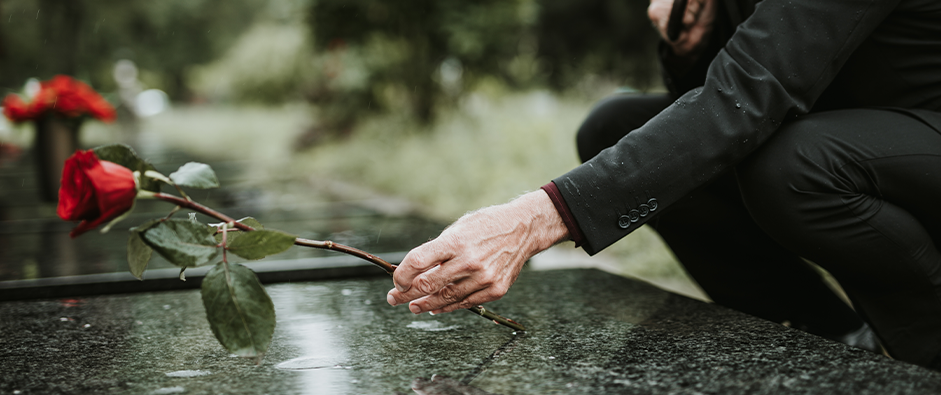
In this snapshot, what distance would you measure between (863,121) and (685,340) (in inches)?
19.6

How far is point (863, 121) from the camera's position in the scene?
3.70 feet

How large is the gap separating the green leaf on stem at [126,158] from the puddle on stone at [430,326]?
0.56 meters

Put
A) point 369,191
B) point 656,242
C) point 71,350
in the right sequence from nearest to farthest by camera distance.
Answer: point 71,350
point 656,242
point 369,191

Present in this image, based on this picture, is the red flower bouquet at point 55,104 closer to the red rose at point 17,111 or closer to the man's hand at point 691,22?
the red rose at point 17,111

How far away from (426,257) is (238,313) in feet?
0.87

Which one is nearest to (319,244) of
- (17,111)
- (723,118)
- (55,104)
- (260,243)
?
(260,243)

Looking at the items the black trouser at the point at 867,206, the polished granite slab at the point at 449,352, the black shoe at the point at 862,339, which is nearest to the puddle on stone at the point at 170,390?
the polished granite slab at the point at 449,352

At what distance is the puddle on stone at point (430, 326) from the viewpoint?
4.10 ft

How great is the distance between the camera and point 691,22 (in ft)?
4.74

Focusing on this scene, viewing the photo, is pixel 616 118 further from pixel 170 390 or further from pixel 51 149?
pixel 51 149

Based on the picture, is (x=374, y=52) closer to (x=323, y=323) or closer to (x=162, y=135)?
(x=323, y=323)

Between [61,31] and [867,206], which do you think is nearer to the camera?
[867,206]

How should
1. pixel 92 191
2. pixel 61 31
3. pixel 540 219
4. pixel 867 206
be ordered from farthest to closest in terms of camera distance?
pixel 61 31 < pixel 867 206 < pixel 540 219 < pixel 92 191

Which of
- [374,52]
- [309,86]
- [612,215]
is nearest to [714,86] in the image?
[612,215]
